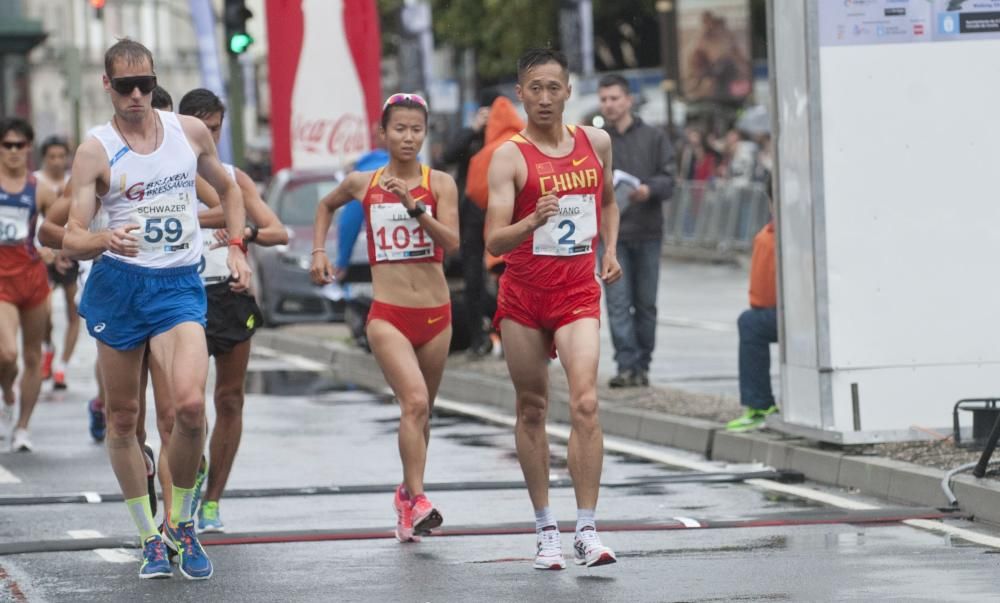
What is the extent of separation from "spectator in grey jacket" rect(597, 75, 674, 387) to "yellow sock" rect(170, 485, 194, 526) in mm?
6431

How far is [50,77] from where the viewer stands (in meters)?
128

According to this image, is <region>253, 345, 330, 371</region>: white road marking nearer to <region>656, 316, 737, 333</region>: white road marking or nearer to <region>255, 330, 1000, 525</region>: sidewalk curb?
<region>255, 330, 1000, 525</region>: sidewalk curb

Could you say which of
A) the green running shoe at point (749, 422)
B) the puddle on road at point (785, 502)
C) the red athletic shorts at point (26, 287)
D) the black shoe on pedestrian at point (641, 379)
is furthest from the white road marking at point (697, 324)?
the puddle on road at point (785, 502)

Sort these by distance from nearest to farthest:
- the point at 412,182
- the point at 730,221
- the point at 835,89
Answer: the point at 412,182
the point at 835,89
the point at 730,221

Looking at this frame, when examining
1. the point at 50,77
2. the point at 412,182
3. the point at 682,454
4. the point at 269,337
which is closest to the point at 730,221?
the point at 269,337

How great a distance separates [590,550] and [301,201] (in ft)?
55.1

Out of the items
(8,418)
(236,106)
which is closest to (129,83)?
(8,418)

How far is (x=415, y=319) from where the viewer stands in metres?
10.2

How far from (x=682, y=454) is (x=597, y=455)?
4331 millimetres

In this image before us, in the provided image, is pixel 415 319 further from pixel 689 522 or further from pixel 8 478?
pixel 8 478

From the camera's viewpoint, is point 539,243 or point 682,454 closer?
point 539,243

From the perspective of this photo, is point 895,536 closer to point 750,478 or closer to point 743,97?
point 750,478

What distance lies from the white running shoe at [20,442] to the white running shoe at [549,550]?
5868 mm

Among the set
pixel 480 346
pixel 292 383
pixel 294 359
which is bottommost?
pixel 294 359
